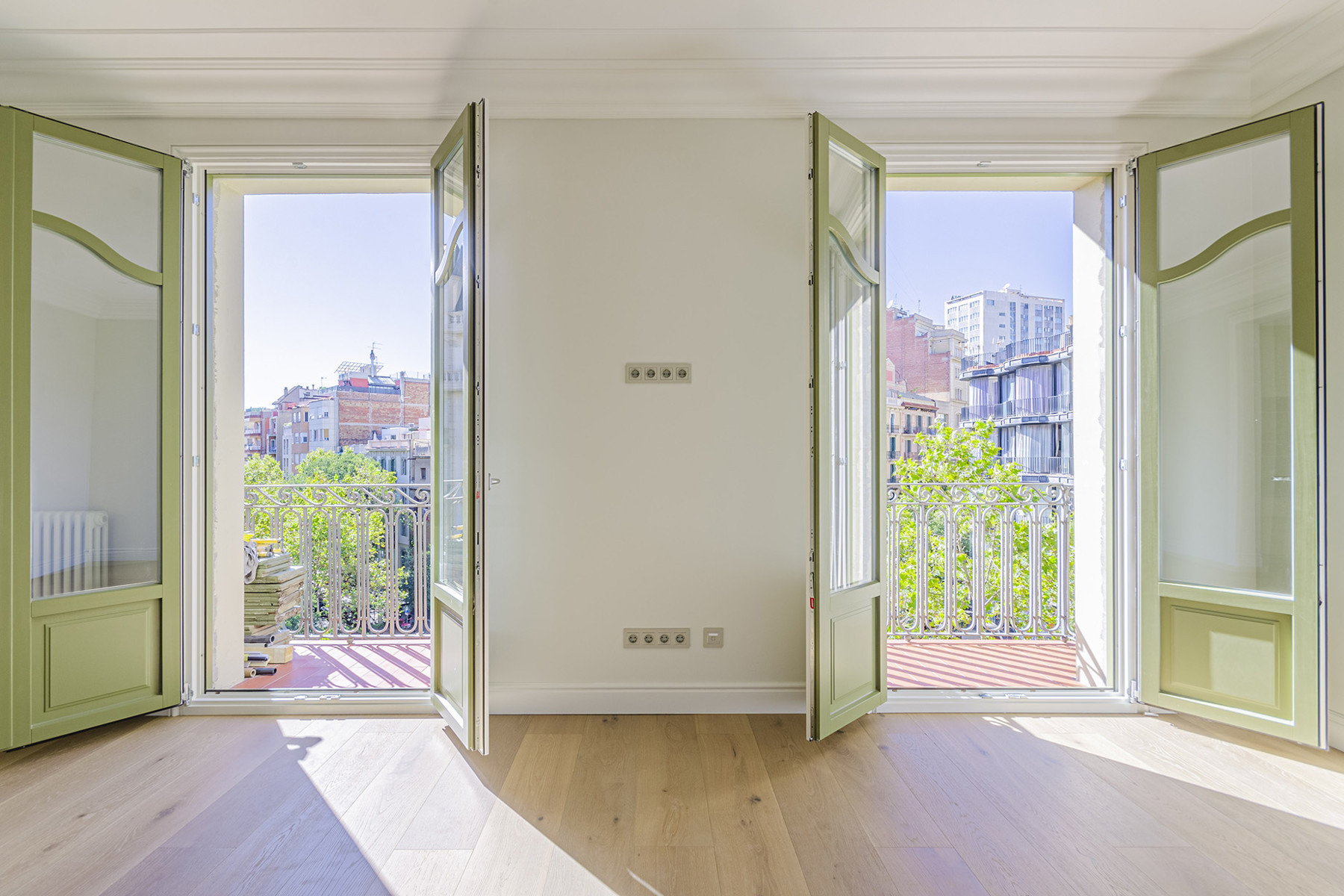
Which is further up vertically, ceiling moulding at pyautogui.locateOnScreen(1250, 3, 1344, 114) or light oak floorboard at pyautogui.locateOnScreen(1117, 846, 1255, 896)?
ceiling moulding at pyautogui.locateOnScreen(1250, 3, 1344, 114)

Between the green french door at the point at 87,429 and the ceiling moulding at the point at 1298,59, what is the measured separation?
466 centimetres

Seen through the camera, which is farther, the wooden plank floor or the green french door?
the green french door

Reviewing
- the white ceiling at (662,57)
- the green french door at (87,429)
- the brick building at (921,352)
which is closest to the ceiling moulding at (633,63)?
the white ceiling at (662,57)

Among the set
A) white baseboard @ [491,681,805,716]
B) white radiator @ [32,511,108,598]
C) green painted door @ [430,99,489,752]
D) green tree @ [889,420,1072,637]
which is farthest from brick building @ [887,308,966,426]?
white radiator @ [32,511,108,598]

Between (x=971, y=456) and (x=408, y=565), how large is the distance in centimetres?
392

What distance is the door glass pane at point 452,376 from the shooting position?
264 centimetres

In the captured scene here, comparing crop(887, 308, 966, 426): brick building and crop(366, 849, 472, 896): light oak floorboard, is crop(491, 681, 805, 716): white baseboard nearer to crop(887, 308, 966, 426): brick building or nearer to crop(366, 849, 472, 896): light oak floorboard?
crop(366, 849, 472, 896): light oak floorboard

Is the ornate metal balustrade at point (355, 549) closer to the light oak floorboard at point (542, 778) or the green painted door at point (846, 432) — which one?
the light oak floorboard at point (542, 778)

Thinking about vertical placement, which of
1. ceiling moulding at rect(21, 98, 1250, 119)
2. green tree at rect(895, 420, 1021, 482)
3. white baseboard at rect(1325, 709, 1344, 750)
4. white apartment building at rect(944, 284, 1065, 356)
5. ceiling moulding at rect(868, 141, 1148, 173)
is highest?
ceiling moulding at rect(21, 98, 1250, 119)

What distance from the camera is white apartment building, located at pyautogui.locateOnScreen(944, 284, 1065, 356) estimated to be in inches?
177

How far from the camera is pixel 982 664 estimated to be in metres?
3.88

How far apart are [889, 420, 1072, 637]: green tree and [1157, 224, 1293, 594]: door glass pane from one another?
152 cm

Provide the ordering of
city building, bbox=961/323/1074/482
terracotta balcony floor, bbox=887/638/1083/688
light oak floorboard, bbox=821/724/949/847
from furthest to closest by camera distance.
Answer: city building, bbox=961/323/1074/482 → terracotta balcony floor, bbox=887/638/1083/688 → light oak floorboard, bbox=821/724/949/847

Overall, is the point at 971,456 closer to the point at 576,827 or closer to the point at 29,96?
the point at 576,827
